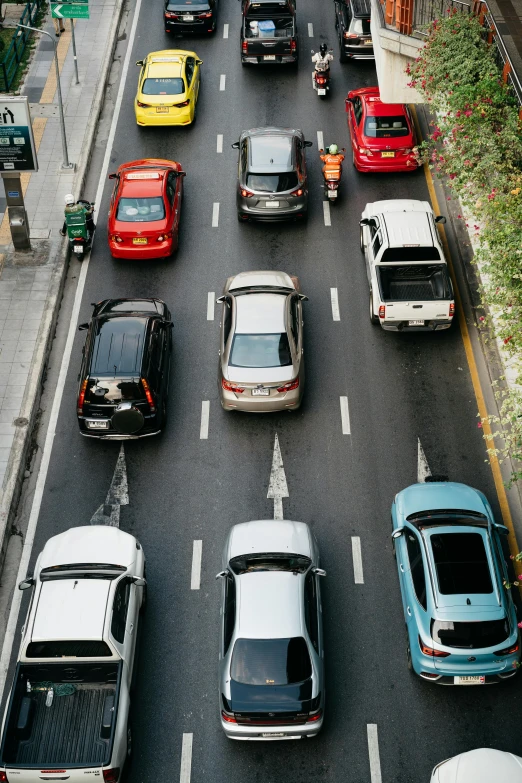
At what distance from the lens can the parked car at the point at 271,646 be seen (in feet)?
46.2

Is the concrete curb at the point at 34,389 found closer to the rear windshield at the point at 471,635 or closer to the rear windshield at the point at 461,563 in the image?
the rear windshield at the point at 461,563

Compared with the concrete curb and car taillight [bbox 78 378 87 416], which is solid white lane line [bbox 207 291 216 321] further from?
car taillight [bbox 78 378 87 416]

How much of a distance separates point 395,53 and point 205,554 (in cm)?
1366

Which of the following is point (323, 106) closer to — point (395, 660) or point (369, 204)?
point (369, 204)

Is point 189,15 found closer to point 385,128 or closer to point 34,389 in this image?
point 385,128

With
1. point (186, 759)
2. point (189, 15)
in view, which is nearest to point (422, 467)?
point (186, 759)

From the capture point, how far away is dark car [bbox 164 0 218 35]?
107 ft

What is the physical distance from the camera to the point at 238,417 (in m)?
20.2

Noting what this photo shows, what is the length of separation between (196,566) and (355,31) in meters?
20.2

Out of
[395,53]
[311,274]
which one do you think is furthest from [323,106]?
[311,274]

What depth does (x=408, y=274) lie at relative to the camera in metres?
21.7

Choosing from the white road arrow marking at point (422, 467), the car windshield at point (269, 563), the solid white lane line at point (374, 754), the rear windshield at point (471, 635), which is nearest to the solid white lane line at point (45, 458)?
the car windshield at point (269, 563)

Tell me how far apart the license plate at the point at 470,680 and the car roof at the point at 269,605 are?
2.58 metres

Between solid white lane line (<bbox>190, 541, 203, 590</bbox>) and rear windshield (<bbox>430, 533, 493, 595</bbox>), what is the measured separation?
13.8 ft
